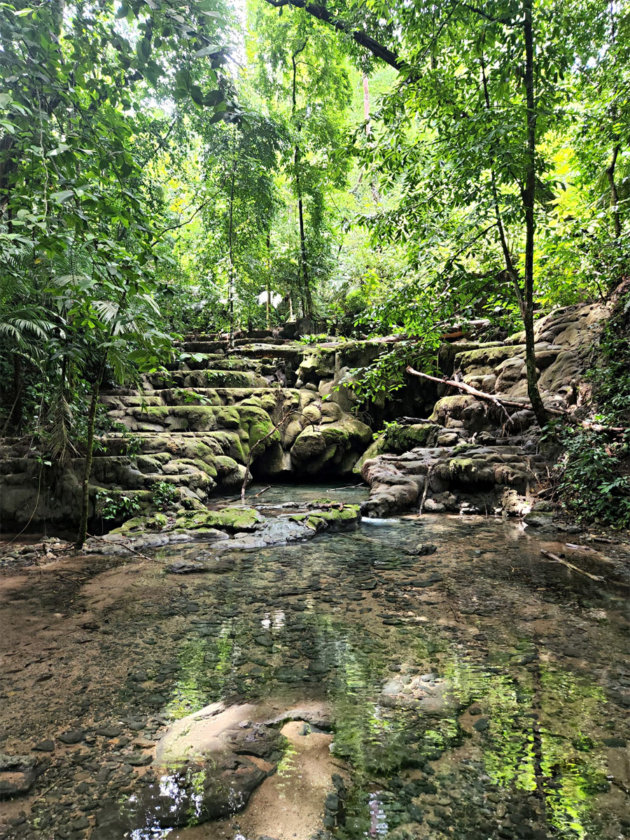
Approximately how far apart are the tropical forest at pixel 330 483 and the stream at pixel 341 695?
0.05 ft

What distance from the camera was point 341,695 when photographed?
2170 mm

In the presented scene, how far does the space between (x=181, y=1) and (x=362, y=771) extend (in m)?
3.55

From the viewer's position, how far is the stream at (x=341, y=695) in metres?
1.41

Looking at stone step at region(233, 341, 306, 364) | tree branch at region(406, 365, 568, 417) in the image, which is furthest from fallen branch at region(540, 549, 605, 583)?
stone step at region(233, 341, 306, 364)

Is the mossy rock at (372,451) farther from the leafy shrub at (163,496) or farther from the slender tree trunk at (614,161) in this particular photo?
the slender tree trunk at (614,161)

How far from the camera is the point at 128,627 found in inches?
122

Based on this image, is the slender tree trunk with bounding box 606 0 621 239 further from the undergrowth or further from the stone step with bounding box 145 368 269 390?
the stone step with bounding box 145 368 269 390

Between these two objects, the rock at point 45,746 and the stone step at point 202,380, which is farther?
the stone step at point 202,380

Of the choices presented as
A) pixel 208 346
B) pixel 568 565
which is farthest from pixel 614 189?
pixel 208 346

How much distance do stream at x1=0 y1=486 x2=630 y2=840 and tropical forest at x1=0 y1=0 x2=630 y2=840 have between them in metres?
0.02

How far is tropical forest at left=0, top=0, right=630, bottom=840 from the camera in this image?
5.30 feet

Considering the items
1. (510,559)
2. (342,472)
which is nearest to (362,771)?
(510,559)

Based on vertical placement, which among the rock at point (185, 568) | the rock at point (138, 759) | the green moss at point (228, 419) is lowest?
the rock at point (185, 568)

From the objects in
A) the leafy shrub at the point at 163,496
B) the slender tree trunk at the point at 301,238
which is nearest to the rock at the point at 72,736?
the leafy shrub at the point at 163,496
